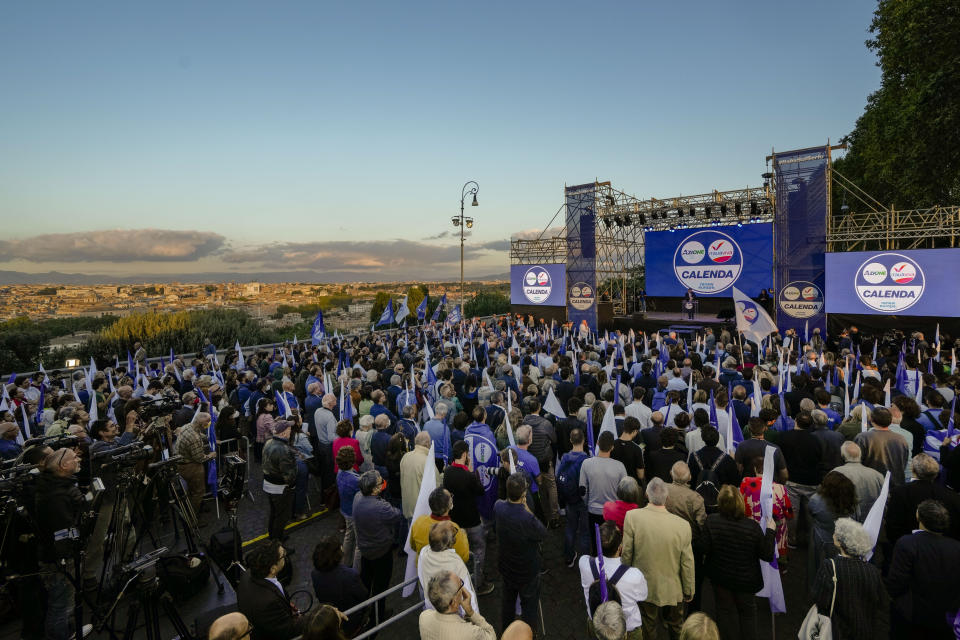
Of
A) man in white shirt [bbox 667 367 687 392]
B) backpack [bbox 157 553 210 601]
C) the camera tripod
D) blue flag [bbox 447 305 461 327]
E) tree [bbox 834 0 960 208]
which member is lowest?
backpack [bbox 157 553 210 601]

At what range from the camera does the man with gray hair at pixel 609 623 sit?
2244mm

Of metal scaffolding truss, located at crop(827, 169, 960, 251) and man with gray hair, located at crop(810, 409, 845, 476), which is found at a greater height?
metal scaffolding truss, located at crop(827, 169, 960, 251)

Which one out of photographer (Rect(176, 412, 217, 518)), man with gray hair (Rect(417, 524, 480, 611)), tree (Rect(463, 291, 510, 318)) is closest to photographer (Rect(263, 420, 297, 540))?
photographer (Rect(176, 412, 217, 518))

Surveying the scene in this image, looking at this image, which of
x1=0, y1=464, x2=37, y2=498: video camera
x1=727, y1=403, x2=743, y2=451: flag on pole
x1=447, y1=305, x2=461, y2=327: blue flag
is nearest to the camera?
x1=0, y1=464, x2=37, y2=498: video camera

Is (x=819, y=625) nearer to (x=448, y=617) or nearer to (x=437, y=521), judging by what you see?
(x=448, y=617)

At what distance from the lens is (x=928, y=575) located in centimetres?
307

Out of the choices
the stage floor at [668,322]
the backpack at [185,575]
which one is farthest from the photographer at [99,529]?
the stage floor at [668,322]

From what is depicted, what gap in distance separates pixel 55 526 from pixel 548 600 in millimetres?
4817

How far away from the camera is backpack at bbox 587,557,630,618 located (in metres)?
2.90

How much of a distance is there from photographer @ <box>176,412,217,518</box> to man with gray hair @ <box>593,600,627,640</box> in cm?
540

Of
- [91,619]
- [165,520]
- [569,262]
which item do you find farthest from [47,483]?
[569,262]

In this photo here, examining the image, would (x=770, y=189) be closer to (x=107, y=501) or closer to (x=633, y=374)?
(x=633, y=374)

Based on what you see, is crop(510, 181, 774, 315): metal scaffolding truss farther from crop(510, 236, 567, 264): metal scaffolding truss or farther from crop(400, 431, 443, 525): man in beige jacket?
crop(400, 431, 443, 525): man in beige jacket

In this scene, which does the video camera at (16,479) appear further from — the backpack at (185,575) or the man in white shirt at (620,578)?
the man in white shirt at (620,578)
